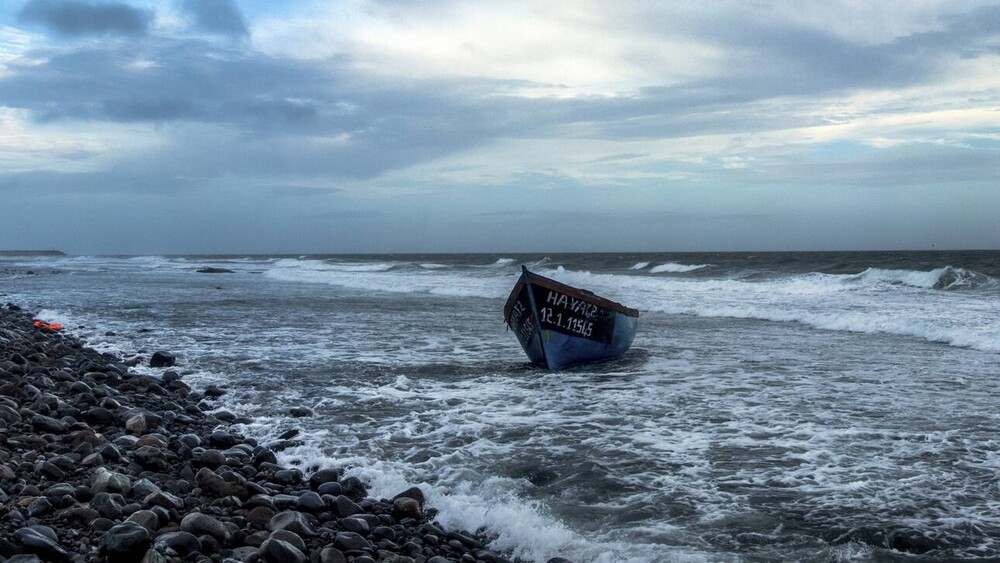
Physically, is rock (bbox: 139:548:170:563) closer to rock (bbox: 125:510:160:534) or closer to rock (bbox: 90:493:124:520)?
rock (bbox: 125:510:160:534)

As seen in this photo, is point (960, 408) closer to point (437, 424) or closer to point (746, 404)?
point (746, 404)

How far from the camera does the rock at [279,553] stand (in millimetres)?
4012

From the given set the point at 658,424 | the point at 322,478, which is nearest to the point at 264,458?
the point at 322,478

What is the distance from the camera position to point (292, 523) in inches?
181

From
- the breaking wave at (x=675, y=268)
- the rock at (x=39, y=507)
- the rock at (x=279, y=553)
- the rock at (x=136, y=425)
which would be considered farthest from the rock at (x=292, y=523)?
the breaking wave at (x=675, y=268)

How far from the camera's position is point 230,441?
6773 mm

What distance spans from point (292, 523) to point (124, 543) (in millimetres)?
1024

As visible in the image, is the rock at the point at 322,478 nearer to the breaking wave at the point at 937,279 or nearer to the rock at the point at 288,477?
the rock at the point at 288,477

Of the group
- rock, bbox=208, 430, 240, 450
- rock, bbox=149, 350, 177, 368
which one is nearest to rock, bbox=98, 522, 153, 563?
rock, bbox=208, 430, 240, 450

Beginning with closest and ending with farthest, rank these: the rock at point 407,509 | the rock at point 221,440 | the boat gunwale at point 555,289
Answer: the rock at point 407,509, the rock at point 221,440, the boat gunwale at point 555,289

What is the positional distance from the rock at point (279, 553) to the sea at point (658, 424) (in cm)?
129

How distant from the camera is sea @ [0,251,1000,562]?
4.91 metres

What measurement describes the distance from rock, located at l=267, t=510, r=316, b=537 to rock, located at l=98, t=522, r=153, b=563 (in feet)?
2.73

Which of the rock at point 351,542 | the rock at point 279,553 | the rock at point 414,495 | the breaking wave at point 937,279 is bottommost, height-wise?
the rock at point 414,495
